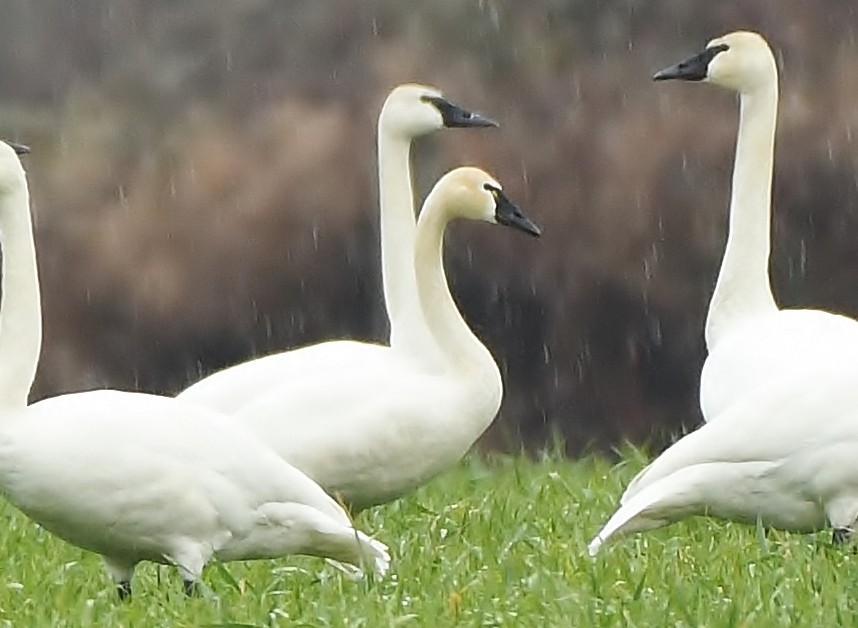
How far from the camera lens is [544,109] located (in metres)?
16.4

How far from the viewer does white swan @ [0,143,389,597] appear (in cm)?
604

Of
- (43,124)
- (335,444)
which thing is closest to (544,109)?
(43,124)

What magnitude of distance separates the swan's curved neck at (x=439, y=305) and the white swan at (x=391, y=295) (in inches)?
2.1

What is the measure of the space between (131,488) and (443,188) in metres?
2.75

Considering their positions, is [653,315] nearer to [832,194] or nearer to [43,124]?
[832,194]

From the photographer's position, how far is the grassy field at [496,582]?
5.36 m

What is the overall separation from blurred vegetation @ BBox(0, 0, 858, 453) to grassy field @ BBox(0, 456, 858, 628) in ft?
24.3

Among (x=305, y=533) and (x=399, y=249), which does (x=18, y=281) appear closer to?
(x=305, y=533)

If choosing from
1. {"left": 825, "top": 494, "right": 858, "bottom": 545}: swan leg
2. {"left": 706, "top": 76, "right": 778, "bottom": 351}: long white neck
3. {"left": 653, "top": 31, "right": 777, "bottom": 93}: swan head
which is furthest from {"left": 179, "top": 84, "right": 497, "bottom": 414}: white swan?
{"left": 825, "top": 494, "right": 858, "bottom": 545}: swan leg

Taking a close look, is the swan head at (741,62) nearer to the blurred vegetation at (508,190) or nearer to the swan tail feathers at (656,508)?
the swan tail feathers at (656,508)

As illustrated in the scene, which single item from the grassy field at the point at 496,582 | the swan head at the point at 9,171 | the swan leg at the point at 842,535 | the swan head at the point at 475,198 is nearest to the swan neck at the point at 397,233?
the swan head at the point at 475,198

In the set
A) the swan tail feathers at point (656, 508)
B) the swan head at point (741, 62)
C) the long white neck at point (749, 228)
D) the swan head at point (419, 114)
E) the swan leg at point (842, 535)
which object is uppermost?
the swan head at point (741, 62)

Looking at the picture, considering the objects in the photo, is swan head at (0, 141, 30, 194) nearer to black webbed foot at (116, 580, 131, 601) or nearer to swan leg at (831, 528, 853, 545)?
black webbed foot at (116, 580, 131, 601)

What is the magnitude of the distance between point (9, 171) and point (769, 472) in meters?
2.23
